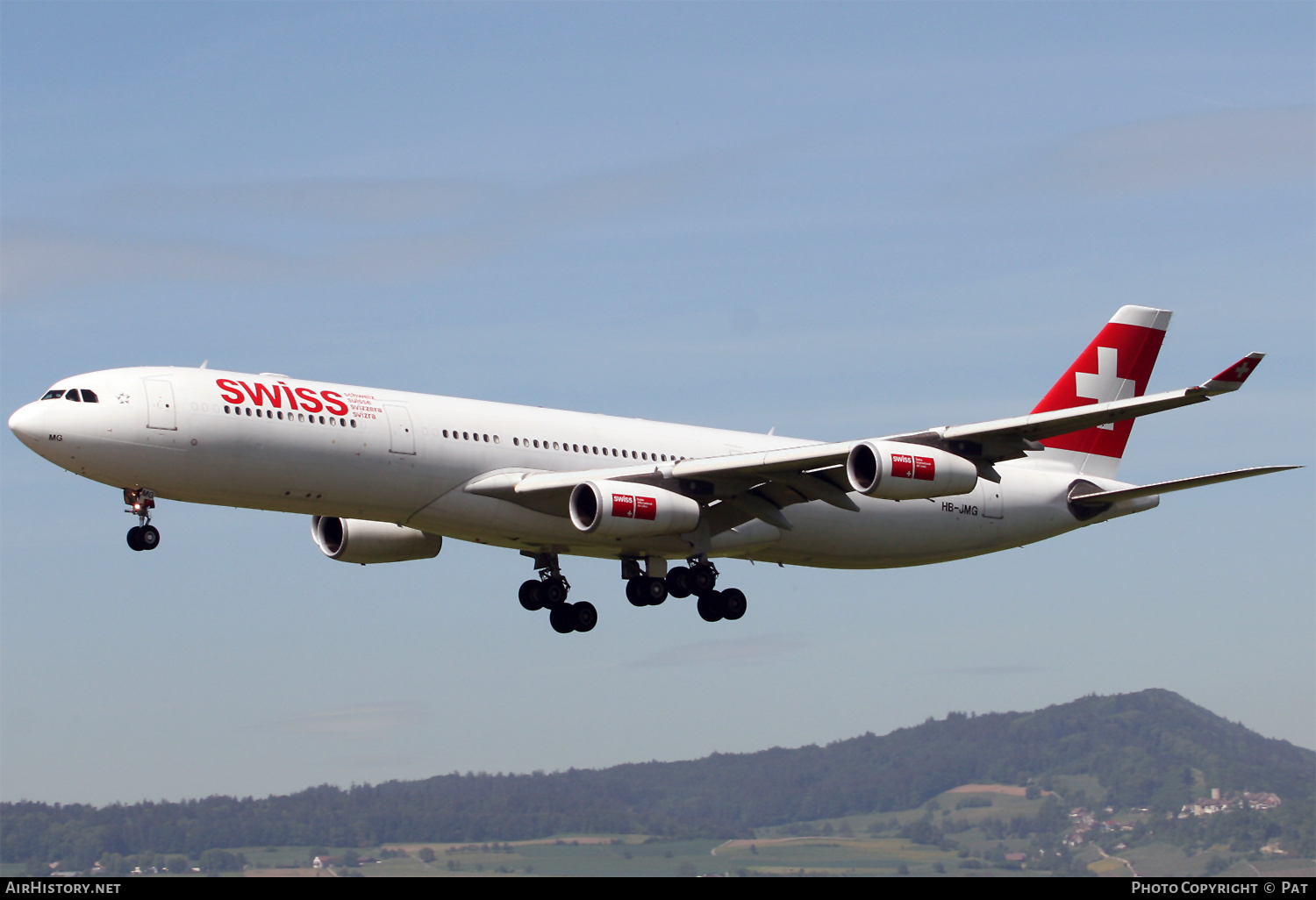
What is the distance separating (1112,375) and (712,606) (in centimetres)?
1658

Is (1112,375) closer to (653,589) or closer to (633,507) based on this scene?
(653,589)

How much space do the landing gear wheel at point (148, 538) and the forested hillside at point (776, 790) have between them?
36.6 m

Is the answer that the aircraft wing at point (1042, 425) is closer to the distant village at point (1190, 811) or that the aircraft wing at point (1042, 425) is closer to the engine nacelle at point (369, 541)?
the engine nacelle at point (369, 541)

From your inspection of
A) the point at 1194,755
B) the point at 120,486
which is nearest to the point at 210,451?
the point at 120,486

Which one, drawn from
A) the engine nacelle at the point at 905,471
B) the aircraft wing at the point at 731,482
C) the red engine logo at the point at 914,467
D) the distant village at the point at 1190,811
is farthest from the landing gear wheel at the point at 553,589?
the distant village at the point at 1190,811

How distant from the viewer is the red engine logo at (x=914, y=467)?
129 ft

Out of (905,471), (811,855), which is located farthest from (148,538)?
(811,855)

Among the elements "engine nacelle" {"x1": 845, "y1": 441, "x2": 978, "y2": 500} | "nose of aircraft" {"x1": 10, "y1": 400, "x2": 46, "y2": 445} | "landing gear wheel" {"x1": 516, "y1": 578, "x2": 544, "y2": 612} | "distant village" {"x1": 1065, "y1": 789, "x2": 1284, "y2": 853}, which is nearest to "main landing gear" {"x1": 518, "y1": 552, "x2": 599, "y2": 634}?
"landing gear wheel" {"x1": 516, "y1": 578, "x2": 544, "y2": 612}

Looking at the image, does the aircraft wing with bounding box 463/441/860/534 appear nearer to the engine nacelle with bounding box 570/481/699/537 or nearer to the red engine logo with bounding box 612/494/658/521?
the engine nacelle with bounding box 570/481/699/537

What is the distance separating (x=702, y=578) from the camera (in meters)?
45.1

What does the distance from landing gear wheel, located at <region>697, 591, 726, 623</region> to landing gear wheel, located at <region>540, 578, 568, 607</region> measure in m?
4.11

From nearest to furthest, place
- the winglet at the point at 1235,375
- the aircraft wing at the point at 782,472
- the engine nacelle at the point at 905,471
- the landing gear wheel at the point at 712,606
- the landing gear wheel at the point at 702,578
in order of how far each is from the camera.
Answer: the winglet at the point at 1235,375 < the aircraft wing at the point at 782,472 < the engine nacelle at the point at 905,471 < the landing gear wheel at the point at 702,578 < the landing gear wheel at the point at 712,606

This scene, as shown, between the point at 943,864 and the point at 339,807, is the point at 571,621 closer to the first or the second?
the point at 339,807
